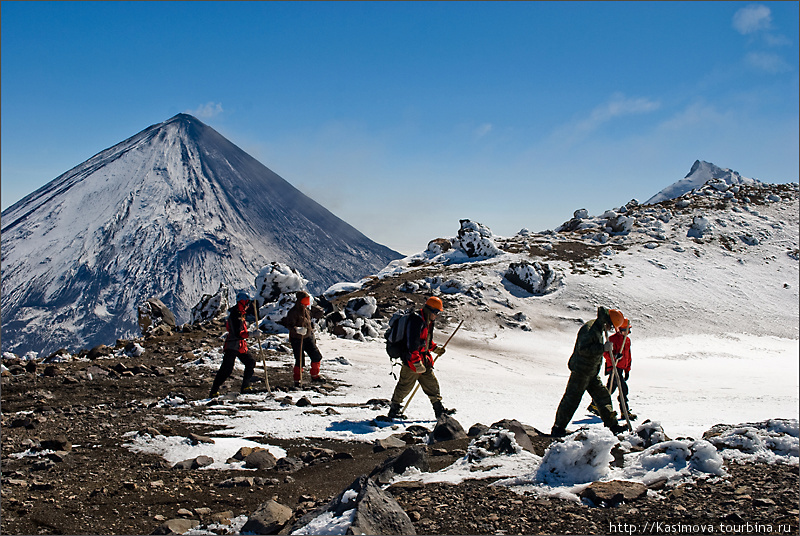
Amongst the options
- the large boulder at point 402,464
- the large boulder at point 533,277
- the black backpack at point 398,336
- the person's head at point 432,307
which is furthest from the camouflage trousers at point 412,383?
the large boulder at point 533,277

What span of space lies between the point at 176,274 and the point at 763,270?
95586 millimetres

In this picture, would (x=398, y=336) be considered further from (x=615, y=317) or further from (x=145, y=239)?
(x=145, y=239)

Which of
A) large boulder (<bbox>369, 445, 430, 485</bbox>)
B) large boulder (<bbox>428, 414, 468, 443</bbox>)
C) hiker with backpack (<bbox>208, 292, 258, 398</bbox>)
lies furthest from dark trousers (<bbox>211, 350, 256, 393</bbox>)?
large boulder (<bbox>369, 445, 430, 485</bbox>)

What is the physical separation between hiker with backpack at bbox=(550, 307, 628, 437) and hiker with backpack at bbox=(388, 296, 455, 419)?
6.67 feet

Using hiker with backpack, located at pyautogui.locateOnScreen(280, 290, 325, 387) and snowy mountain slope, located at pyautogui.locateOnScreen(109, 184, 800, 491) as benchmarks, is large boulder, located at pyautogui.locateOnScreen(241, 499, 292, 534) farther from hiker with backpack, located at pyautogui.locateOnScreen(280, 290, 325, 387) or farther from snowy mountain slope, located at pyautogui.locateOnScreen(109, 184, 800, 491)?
hiker with backpack, located at pyautogui.locateOnScreen(280, 290, 325, 387)

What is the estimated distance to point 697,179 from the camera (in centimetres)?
11344

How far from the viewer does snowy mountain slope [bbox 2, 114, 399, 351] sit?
100938 millimetres

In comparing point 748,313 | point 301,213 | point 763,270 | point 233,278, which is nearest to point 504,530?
point 748,313

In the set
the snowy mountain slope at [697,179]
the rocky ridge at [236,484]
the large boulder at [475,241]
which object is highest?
the snowy mountain slope at [697,179]

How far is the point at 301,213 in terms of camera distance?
129 metres

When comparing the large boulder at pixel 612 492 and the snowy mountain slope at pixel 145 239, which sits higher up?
the snowy mountain slope at pixel 145 239

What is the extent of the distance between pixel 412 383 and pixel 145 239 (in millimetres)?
111411

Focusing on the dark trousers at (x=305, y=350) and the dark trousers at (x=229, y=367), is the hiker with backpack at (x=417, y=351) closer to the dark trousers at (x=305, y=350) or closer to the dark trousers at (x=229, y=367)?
the dark trousers at (x=229, y=367)

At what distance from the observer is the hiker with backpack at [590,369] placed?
687cm
